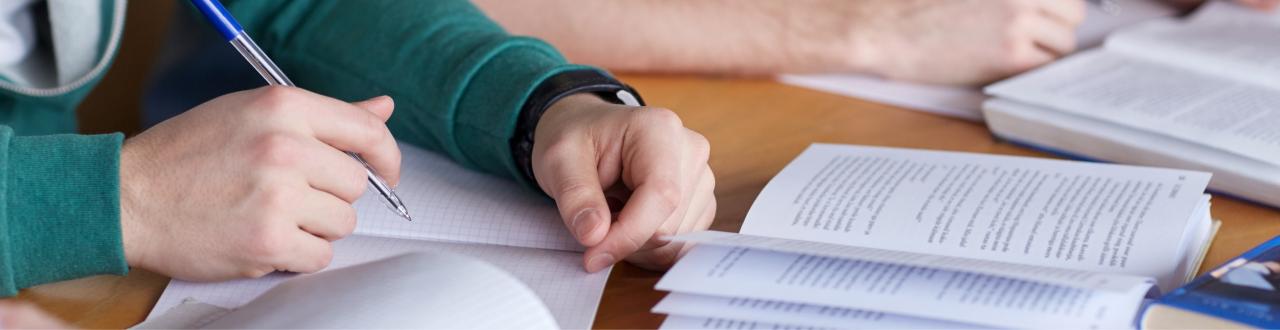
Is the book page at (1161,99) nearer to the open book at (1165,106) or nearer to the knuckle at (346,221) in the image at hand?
the open book at (1165,106)

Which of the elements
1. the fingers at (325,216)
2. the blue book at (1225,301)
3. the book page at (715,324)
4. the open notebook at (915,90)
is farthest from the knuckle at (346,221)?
the open notebook at (915,90)

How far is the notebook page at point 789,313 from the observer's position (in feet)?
2.06

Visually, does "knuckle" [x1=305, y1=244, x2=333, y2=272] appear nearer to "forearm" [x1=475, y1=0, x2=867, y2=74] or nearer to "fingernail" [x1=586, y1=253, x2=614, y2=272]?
"fingernail" [x1=586, y1=253, x2=614, y2=272]

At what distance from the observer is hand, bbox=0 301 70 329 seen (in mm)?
618

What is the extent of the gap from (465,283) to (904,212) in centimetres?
32

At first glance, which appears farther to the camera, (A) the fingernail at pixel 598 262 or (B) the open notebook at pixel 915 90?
(B) the open notebook at pixel 915 90

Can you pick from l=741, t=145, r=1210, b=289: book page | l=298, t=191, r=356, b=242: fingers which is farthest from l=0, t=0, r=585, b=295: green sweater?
l=741, t=145, r=1210, b=289: book page

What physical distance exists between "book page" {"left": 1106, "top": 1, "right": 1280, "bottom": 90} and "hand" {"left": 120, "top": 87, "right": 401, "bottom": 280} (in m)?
0.82

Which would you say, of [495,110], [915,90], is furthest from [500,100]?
[915,90]

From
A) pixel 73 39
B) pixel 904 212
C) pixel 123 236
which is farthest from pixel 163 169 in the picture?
pixel 904 212

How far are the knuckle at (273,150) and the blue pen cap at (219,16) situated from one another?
0.10 m

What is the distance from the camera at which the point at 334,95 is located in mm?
1063

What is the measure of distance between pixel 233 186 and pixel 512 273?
0.17 meters

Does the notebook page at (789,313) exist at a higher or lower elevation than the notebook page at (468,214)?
higher
